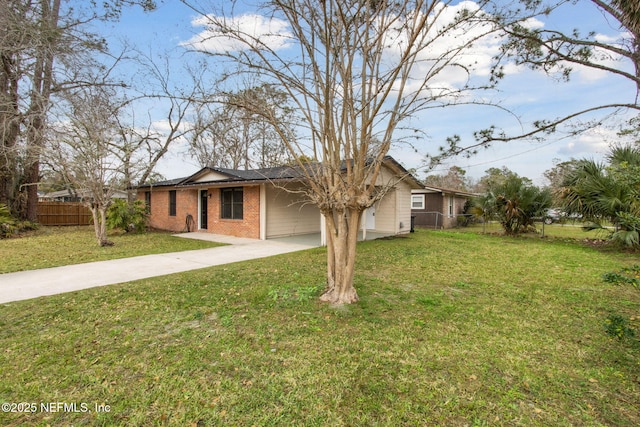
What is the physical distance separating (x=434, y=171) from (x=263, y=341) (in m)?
2.90

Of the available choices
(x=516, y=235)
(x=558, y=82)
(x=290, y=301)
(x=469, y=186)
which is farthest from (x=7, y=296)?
(x=469, y=186)

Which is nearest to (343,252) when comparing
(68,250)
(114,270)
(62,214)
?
(114,270)

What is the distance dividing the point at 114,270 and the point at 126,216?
782cm

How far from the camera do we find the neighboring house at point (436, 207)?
1867cm

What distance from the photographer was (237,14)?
163 inches

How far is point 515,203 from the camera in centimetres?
1266

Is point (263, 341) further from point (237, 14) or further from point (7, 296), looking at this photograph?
point (7, 296)

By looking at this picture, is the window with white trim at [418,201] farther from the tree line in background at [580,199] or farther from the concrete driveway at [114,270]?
the concrete driveway at [114,270]

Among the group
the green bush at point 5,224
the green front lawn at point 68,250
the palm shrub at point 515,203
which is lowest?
the green front lawn at point 68,250

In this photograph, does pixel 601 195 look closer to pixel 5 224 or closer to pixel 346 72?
pixel 346 72

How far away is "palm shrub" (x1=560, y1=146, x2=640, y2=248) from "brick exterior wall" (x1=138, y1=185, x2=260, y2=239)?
1074 cm

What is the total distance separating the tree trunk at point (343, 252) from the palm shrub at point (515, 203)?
36.3 feet

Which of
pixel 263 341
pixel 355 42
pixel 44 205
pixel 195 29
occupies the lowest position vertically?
pixel 263 341

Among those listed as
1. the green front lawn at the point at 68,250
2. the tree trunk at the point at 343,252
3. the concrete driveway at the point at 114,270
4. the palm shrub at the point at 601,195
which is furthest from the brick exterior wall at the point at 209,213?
the palm shrub at the point at 601,195
